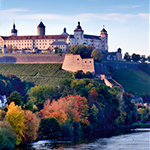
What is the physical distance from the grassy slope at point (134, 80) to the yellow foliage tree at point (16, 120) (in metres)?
58.8

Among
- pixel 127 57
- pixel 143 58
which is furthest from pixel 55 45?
pixel 143 58

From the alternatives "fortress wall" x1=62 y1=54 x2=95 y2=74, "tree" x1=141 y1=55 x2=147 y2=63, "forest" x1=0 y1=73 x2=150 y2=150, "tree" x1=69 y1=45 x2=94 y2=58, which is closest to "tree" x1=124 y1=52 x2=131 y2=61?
"tree" x1=141 y1=55 x2=147 y2=63

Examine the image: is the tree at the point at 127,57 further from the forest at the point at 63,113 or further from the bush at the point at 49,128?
the bush at the point at 49,128

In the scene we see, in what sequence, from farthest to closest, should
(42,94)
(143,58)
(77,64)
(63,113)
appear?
(143,58)
(77,64)
(42,94)
(63,113)

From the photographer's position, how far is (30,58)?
107 m

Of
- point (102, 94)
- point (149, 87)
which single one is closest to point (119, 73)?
point (149, 87)

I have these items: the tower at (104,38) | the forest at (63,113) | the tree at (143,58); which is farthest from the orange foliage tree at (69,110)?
the tree at (143,58)

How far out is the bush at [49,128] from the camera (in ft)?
153

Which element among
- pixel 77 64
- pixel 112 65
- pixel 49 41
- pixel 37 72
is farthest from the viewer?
pixel 49 41

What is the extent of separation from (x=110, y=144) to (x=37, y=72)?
56111 mm

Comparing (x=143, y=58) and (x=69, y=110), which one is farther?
(x=143, y=58)

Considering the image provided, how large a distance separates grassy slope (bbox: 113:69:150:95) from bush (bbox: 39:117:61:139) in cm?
5220

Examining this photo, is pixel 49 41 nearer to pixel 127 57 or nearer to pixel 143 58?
pixel 127 57

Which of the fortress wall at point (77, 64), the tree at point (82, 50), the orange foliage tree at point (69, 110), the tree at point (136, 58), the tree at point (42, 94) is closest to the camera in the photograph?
the orange foliage tree at point (69, 110)
